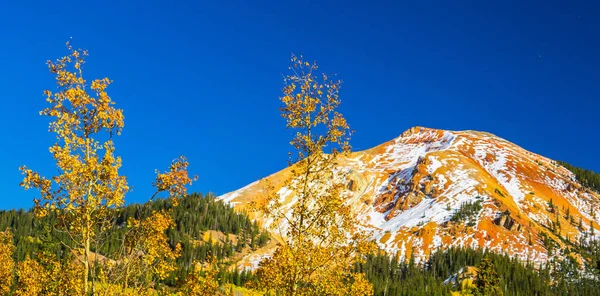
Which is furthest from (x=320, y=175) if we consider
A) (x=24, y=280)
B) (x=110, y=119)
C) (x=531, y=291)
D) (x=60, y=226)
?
(x=531, y=291)

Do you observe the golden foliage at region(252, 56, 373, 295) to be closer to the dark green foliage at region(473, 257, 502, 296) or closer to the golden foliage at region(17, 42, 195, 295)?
the golden foliage at region(17, 42, 195, 295)

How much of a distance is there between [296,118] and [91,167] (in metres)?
8.31

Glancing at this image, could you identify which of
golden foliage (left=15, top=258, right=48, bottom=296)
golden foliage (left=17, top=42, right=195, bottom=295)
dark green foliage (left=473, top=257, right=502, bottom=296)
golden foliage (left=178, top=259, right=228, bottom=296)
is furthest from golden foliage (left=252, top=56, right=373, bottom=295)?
dark green foliage (left=473, top=257, right=502, bottom=296)

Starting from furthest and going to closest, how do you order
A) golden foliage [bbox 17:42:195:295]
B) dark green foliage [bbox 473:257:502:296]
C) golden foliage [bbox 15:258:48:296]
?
1. dark green foliage [bbox 473:257:502:296]
2. golden foliage [bbox 15:258:48:296]
3. golden foliage [bbox 17:42:195:295]

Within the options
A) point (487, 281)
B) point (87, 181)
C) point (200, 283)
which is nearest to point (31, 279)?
point (200, 283)

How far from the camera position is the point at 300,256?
63.3 feet

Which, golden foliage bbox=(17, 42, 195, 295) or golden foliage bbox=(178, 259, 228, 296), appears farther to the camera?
golden foliage bbox=(178, 259, 228, 296)

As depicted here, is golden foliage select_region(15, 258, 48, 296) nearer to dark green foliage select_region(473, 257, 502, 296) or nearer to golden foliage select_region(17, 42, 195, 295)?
golden foliage select_region(17, 42, 195, 295)

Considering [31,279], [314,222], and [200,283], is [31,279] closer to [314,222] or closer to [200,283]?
[200,283]

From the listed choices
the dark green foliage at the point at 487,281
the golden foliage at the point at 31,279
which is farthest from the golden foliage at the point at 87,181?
the dark green foliage at the point at 487,281

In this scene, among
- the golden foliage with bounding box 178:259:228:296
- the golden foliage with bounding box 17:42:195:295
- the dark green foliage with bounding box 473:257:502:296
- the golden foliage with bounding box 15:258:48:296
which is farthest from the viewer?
the dark green foliage with bounding box 473:257:502:296

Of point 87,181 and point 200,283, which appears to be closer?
point 87,181

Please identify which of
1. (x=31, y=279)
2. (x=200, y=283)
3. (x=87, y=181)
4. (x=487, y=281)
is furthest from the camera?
(x=487, y=281)

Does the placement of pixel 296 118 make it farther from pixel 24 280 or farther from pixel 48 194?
pixel 24 280
